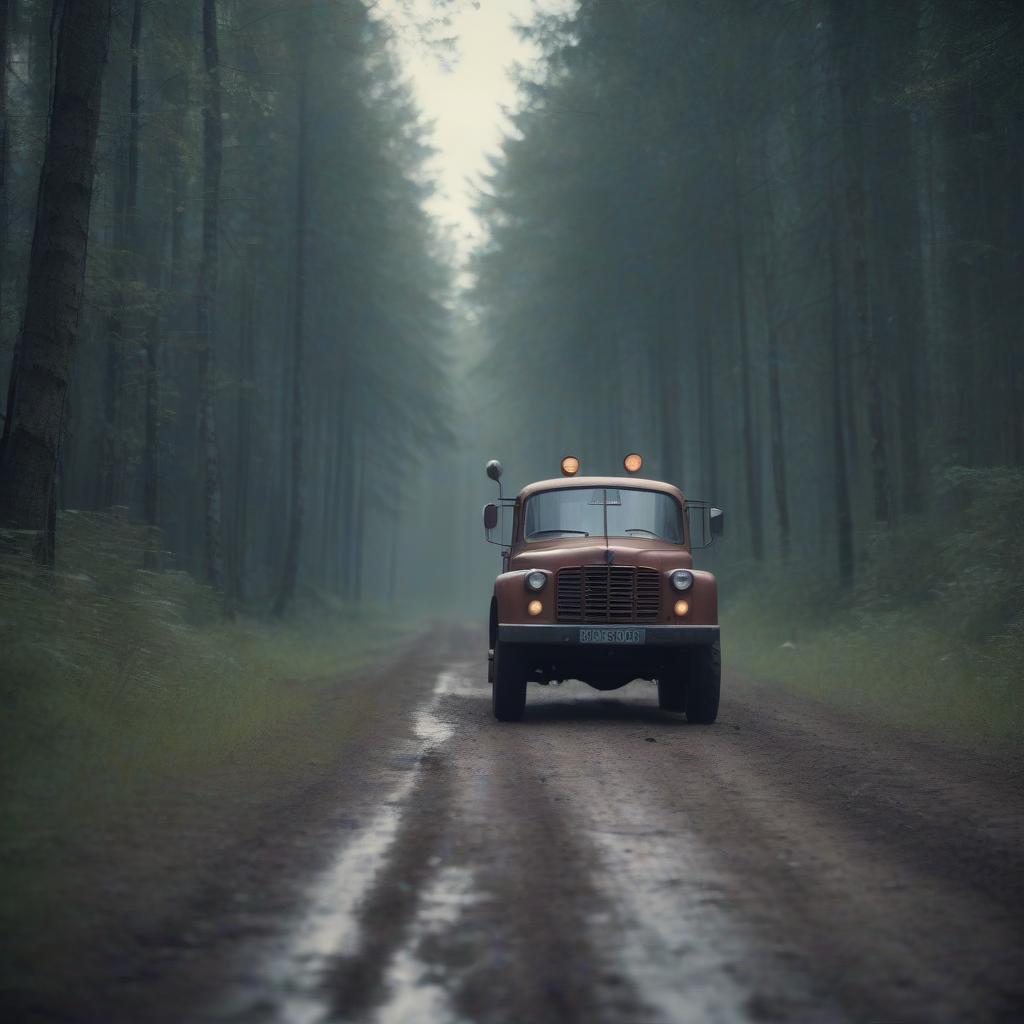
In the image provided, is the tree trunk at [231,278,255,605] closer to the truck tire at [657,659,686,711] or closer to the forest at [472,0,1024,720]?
the forest at [472,0,1024,720]

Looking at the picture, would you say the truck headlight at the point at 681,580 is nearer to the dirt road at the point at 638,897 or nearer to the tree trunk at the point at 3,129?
the dirt road at the point at 638,897

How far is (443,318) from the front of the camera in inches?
1395

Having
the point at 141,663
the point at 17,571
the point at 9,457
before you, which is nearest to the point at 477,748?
the point at 141,663

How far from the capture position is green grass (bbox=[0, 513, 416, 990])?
14.0 ft

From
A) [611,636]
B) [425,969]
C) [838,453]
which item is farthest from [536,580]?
[838,453]

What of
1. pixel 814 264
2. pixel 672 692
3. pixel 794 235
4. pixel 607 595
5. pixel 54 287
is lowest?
pixel 672 692

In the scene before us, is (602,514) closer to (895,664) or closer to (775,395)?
(895,664)

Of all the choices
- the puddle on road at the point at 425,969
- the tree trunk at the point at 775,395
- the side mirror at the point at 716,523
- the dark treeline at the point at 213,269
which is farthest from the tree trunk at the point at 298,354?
the puddle on road at the point at 425,969

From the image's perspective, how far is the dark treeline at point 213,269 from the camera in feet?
31.4

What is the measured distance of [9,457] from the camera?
9117 millimetres

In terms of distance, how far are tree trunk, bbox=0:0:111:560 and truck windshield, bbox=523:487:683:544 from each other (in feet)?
17.1

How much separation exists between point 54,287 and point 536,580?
17.8 ft

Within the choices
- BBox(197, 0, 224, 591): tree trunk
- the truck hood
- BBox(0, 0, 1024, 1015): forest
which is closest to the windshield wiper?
the truck hood

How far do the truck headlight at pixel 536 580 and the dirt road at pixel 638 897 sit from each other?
7.71 feet
